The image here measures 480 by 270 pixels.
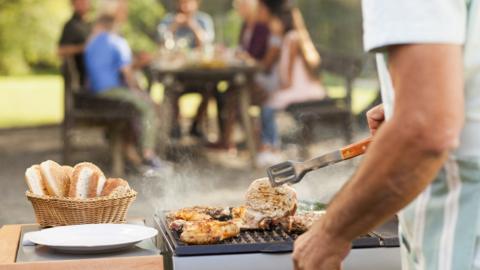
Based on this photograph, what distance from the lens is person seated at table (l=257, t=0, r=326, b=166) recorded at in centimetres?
898

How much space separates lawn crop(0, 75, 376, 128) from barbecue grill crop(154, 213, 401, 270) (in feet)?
33.4

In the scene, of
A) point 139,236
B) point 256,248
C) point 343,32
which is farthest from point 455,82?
point 343,32

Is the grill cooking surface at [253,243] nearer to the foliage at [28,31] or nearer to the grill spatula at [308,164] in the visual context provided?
the grill spatula at [308,164]

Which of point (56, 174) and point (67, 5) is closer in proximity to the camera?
point (56, 174)

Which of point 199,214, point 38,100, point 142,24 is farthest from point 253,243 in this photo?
point 38,100

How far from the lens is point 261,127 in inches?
376

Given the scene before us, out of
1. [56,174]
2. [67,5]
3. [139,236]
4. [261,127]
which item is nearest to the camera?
[139,236]

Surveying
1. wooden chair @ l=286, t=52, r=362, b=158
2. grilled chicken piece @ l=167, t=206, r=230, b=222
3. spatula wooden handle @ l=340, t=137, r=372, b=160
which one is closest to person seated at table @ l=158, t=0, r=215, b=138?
wooden chair @ l=286, t=52, r=362, b=158

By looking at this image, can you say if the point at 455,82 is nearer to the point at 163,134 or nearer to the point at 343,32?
the point at 163,134

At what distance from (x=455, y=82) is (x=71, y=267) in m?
1.24

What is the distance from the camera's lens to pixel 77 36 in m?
9.08

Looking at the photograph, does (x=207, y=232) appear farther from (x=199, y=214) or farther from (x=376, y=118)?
(x=376, y=118)

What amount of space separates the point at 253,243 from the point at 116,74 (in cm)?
628

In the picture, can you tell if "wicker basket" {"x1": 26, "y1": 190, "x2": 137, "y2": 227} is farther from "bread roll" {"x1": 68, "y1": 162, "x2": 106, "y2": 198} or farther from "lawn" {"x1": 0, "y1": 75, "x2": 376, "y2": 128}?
"lawn" {"x1": 0, "y1": 75, "x2": 376, "y2": 128}
